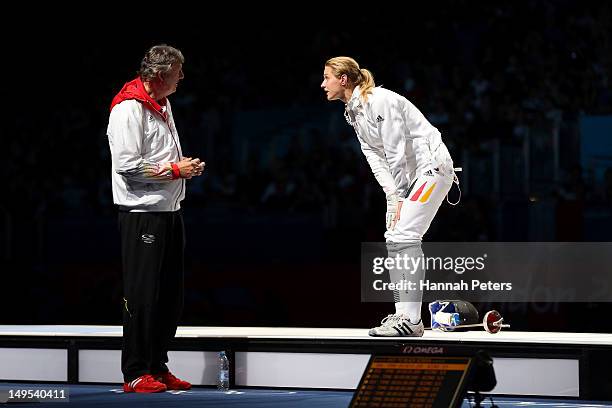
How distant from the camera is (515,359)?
154 inches

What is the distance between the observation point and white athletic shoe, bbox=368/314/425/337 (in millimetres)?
4090

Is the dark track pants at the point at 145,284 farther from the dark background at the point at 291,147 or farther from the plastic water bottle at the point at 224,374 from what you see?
the dark background at the point at 291,147

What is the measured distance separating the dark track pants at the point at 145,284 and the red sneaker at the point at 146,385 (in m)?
0.03

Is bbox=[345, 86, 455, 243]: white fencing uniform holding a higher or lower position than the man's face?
lower

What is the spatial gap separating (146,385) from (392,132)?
143 centimetres

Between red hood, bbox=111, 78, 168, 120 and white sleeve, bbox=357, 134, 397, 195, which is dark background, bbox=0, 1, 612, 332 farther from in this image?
red hood, bbox=111, 78, 168, 120

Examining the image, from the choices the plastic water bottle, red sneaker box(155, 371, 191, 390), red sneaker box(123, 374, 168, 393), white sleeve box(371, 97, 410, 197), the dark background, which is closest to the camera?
red sneaker box(123, 374, 168, 393)

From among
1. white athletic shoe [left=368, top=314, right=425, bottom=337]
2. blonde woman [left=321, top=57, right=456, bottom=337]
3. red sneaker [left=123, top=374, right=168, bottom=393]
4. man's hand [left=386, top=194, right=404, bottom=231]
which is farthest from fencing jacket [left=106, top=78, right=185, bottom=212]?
white athletic shoe [left=368, top=314, right=425, bottom=337]

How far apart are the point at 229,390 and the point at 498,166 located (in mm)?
3857

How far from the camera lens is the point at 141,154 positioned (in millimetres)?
3885

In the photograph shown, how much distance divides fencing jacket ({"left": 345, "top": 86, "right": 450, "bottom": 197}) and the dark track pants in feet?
3.02

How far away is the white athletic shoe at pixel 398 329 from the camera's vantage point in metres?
4.09

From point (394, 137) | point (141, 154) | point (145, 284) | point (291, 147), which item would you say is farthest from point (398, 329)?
point (291, 147)

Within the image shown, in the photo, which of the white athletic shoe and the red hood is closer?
the red hood
